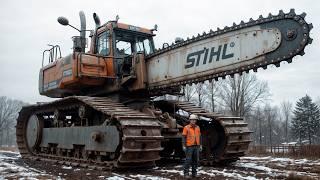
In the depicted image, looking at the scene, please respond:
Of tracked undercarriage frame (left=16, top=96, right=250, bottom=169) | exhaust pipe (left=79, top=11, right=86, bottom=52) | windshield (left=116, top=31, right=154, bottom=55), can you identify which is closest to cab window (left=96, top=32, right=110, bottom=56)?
windshield (left=116, top=31, right=154, bottom=55)

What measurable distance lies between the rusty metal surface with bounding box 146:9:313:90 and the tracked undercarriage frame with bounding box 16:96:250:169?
1190 millimetres

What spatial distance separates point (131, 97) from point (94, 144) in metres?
1.86

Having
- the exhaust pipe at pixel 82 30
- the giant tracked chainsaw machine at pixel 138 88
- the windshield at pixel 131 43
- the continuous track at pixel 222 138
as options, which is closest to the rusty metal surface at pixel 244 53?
the giant tracked chainsaw machine at pixel 138 88

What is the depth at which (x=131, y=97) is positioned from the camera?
1212cm

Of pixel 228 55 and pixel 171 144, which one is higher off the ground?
pixel 228 55

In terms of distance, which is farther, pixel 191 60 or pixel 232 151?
pixel 232 151

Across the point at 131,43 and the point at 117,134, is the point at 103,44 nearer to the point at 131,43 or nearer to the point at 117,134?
the point at 131,43

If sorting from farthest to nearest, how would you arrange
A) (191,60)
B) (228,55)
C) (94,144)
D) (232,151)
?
(232,151)
(94,144)
(191,60)
(228,55)

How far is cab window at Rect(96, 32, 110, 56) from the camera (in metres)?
12.5

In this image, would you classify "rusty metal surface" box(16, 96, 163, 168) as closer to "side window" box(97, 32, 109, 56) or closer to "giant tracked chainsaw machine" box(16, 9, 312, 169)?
"giant tracked chainsaw machine" box(16, 9, 312, 169)

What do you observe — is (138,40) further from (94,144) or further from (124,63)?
(94,144)

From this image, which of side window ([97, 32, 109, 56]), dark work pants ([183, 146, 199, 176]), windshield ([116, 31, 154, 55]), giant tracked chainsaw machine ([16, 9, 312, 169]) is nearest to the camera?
giant tracked chainsaw machine ([16, 9, 312, 169])

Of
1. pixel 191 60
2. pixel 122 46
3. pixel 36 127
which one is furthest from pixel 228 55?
pixel 36 127

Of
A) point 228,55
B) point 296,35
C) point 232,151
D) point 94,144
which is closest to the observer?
point 296,35
